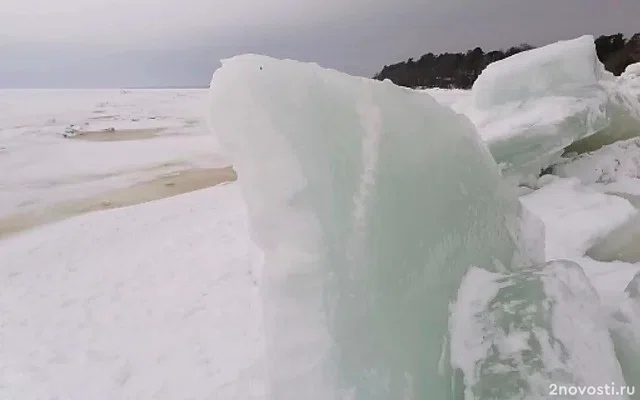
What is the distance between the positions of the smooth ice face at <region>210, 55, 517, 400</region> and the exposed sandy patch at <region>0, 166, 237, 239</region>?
7.26m

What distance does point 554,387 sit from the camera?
1.48m

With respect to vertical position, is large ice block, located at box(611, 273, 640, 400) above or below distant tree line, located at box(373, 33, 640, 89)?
below

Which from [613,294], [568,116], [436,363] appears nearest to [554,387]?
[436,363]

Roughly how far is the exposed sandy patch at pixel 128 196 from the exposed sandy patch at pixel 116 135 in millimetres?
6003

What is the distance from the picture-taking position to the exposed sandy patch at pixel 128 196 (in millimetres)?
7933

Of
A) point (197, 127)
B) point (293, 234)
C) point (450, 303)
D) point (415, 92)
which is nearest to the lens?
point (293, 234)

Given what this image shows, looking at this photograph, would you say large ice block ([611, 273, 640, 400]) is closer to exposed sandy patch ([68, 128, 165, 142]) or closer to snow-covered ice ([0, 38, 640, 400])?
snow-covered ice ([0, 38, 640, 400])

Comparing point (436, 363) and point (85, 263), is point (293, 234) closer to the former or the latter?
point (436, 363)

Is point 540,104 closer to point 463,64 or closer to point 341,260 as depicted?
point 341,260

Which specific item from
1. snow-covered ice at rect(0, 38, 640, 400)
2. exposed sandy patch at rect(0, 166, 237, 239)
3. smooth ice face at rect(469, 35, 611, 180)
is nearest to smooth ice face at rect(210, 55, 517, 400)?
snow-covered ice at rect(0, 38, 640, 400)

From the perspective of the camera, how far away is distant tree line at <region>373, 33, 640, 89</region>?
18.4 m

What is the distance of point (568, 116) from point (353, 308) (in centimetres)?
397

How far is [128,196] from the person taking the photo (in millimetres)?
9445

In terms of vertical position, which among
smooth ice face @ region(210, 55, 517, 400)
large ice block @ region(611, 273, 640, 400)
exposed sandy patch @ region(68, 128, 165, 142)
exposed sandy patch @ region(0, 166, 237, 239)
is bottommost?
exposed sandy patch @ region(0, 166, 237, 239)
